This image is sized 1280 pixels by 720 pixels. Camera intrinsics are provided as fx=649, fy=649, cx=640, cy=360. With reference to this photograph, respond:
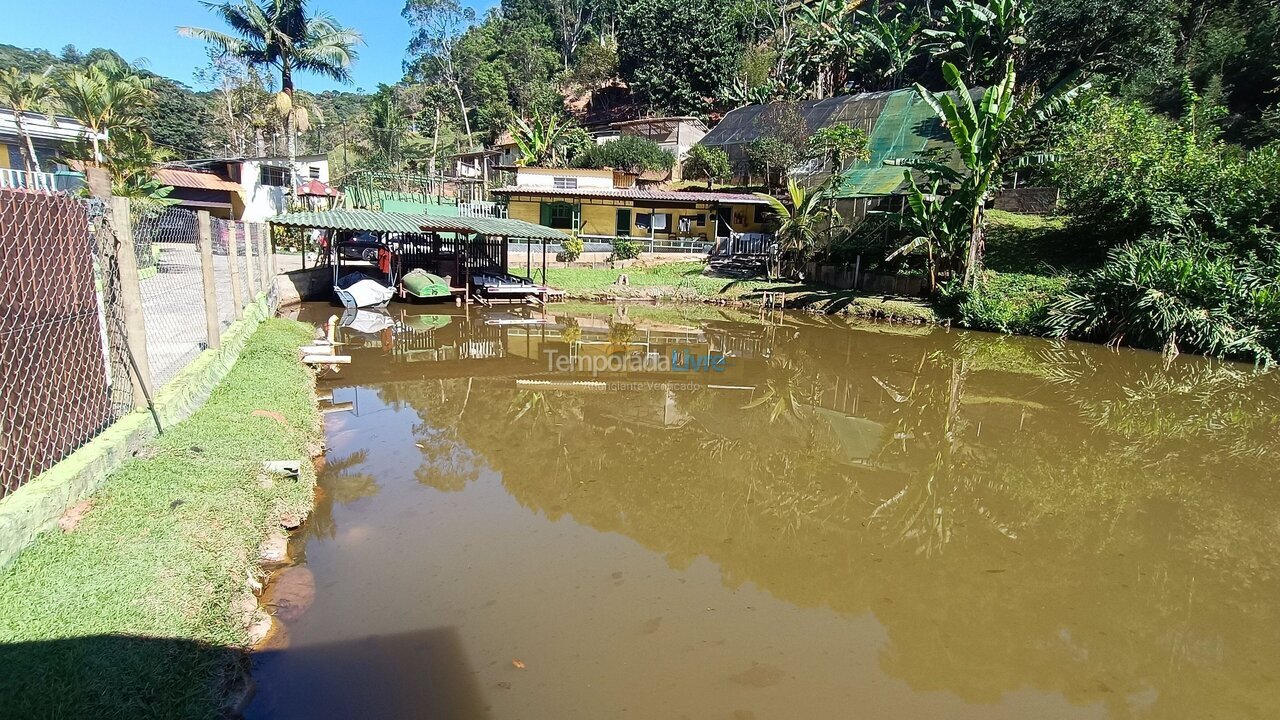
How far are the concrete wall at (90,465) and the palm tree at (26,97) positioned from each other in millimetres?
21249

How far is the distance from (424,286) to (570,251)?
752 cm

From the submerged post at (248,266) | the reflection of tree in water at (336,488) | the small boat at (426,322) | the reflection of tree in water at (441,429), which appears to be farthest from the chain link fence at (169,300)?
the small boat at (426,322)

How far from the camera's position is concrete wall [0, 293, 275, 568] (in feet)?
10.6

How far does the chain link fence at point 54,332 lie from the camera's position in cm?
348

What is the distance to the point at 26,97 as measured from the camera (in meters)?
21.1

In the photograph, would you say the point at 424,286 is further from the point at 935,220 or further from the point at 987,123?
the point at 987,123

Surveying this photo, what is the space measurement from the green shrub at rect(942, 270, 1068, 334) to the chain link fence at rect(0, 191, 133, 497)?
56.1 ft

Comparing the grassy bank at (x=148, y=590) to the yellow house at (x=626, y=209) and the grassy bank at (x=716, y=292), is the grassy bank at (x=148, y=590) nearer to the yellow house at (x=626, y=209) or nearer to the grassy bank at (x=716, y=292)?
the grassy bank at (x=716, y=292)

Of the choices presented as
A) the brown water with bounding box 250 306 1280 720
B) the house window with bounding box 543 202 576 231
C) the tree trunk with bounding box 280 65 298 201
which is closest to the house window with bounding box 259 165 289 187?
the tree trunk with bounding box 280 65 298 201

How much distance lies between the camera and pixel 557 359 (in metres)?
12.0

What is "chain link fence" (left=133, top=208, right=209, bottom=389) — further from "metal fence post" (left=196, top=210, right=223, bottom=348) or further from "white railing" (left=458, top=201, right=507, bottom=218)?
"white railing" (left=458, top=201, right=507, bottom=218)

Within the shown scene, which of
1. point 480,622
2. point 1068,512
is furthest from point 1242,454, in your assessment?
point 480,622

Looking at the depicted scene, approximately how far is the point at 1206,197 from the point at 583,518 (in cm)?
1776

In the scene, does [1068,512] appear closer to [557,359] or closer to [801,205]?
[557,359]
